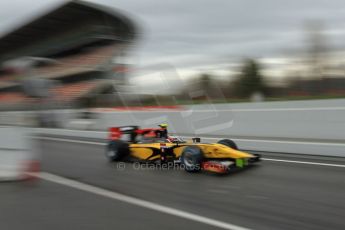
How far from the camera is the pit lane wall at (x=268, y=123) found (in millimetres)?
10211

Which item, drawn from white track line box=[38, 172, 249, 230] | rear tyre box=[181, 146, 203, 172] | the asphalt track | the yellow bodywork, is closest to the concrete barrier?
the asphalt track

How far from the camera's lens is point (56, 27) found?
4816cm

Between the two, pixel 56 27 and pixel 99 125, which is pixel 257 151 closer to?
pixel 99 125

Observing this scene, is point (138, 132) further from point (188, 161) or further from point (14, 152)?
point (14, 152)

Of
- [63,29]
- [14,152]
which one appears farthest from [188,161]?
[63,29]

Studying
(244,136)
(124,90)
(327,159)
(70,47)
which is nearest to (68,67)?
(70,47)

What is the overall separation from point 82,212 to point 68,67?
133ft

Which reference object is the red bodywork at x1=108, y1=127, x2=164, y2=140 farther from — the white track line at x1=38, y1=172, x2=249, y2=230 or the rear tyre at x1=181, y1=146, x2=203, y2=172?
the white track line at x1=38, y1=172, x2=249, y2=230

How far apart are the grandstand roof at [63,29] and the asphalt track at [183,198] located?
39.0 m

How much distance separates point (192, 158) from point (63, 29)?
4332 centimetres

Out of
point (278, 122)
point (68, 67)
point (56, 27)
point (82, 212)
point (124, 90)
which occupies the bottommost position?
point (82, 212)

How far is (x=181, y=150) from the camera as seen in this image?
8523mm

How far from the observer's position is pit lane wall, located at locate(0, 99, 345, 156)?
402 inches

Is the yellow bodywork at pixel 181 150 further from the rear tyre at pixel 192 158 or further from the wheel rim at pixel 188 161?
the wheel rim at pixel 188 161
